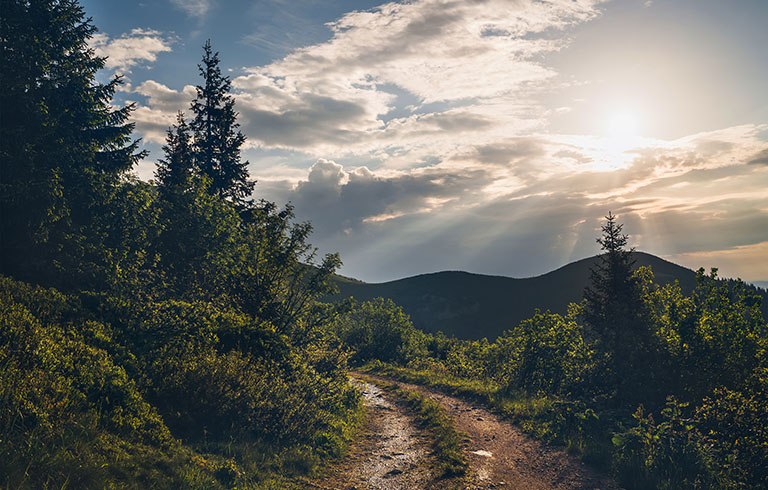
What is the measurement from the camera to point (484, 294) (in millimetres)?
128250

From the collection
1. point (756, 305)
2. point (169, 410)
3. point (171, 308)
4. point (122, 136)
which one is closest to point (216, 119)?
point (122, 136)

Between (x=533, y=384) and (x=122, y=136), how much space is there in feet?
74.9

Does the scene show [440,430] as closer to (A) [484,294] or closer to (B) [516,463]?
(B) [516,463]

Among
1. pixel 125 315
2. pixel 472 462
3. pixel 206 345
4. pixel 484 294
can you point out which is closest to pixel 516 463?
pixel 472 462

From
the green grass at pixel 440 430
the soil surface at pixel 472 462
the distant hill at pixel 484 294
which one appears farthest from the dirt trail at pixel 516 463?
the distant hill at pixel 484 294

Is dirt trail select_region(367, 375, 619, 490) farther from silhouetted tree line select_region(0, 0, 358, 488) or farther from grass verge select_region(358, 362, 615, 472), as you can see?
silhouetted tree line select_region(0, 0, 358, 488)

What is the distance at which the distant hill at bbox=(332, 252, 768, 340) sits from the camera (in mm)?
112188

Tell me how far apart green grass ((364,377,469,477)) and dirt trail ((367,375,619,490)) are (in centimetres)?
34

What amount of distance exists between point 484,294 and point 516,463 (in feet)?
397

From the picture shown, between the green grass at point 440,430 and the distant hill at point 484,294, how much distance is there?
299ft

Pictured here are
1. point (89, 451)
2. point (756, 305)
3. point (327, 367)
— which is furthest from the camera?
point (327, 367)

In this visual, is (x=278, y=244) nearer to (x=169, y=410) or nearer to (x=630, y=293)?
(x=169, y=410)

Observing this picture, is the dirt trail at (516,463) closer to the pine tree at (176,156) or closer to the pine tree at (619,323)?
the pine tree at (619,323)

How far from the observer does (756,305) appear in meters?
12.2
